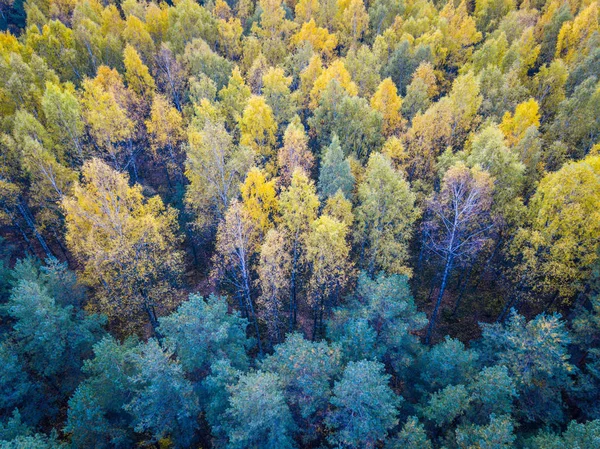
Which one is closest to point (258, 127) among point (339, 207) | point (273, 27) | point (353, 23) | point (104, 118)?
point (339, 207)

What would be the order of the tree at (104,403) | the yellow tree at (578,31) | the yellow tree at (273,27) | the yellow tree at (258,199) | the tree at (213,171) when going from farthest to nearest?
the yellow tree at (578,31), the yellow tree at (273,27), the tree at (213,171), the yellow tree at (258,199), the tree at (104,403)

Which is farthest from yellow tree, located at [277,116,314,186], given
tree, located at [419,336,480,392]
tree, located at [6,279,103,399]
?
tree, located at [6,279,103,399]

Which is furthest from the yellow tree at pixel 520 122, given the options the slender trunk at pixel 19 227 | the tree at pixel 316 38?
the slender trunk at pixel 19 227

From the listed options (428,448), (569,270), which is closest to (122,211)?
(428,448)

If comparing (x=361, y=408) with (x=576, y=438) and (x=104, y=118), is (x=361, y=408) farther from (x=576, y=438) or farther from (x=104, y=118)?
(x=104, y=118)

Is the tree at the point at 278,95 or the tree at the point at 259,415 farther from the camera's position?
the tree at the point at 278,95

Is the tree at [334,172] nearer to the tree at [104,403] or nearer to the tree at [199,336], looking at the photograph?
the tree at [199,336]

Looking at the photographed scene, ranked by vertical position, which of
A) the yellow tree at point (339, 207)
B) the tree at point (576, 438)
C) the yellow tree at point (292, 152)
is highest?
the yellow tree at point (292, 152)

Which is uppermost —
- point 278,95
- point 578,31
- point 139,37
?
point 139,37
